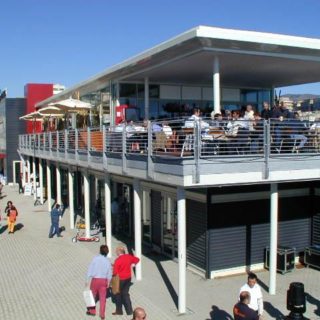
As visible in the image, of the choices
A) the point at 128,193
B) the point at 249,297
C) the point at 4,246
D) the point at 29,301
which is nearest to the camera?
the point at 249,297

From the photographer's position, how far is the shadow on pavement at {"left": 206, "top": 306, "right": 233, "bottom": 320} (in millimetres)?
10312

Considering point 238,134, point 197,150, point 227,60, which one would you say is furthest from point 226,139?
point 227,60

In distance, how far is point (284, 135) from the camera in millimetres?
11023

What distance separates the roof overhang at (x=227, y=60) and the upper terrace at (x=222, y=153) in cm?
229

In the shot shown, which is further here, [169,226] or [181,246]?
[169,226]

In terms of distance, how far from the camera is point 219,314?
34.6 ft

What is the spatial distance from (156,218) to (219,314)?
20.1ft

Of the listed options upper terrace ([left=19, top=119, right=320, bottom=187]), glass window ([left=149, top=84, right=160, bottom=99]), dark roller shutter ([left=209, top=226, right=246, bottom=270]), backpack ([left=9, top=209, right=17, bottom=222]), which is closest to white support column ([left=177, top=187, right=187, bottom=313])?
upper terrace ([left=19, top=119, right=320, bottom=187])

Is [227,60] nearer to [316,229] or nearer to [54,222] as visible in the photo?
[316,229]

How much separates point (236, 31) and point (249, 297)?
22.3 feet

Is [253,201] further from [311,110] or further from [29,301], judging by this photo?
[311,110]

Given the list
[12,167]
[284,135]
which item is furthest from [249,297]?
[12,167]

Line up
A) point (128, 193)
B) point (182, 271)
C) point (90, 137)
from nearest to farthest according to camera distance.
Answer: point (182, 271), point (90, 137), point (128, 193)

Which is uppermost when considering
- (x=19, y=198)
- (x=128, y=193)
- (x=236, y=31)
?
(x=236, y=31)
